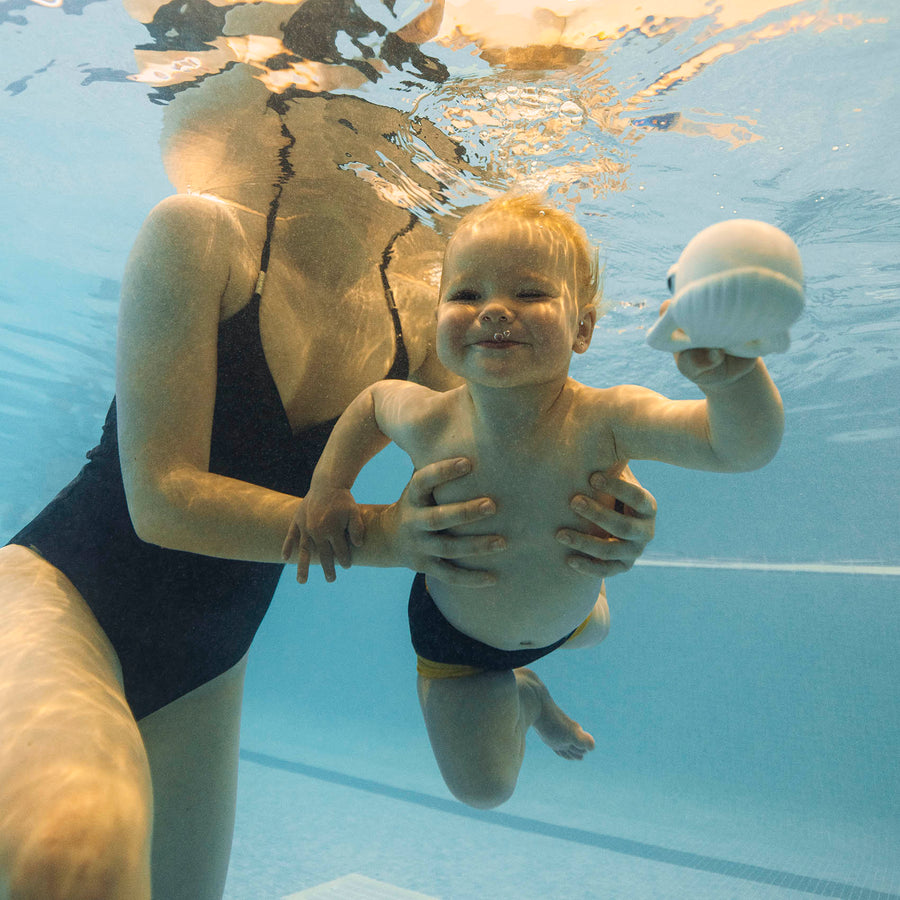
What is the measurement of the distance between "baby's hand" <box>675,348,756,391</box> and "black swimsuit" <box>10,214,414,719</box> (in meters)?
1.99

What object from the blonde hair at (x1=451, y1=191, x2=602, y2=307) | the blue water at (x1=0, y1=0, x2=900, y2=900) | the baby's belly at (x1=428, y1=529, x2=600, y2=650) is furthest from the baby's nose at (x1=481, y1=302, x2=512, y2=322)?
the blue water at (x1=0, y1=0, x2=900, y2=900)

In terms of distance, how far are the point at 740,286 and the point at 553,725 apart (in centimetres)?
365

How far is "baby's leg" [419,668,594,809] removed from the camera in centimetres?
335

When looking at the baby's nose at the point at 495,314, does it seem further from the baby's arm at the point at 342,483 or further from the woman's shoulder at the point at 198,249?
the woman's shoulder at the point at 198,249

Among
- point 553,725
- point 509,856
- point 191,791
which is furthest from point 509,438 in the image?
point 509,856

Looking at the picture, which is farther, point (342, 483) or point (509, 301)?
point (342, 483)

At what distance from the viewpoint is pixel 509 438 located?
2.78 m

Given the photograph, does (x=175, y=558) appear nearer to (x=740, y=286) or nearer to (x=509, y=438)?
(x=509, y=438)

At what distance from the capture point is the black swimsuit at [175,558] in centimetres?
287

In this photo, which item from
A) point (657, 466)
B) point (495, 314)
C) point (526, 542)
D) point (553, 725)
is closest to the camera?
point (495, 314)

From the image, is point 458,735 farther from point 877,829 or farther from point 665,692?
point 665,692

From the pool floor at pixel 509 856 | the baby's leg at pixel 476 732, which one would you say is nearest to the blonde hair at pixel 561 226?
the baby's leg at pixel 476 732

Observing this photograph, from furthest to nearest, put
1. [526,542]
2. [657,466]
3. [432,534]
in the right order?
[657,466] → [526,542] → [432,534]

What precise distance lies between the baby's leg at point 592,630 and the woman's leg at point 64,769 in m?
2.44
